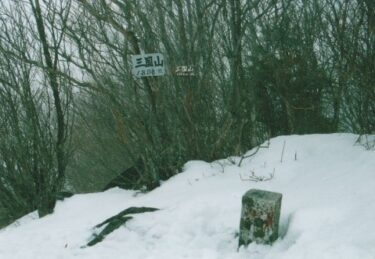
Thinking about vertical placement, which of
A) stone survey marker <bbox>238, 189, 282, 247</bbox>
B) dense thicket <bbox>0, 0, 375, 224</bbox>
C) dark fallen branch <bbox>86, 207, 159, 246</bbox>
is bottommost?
dark fallen branch <bbox>86, 207, 159, 246</bbox>

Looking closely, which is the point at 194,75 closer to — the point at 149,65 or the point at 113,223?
the point at 149,65

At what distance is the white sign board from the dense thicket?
1.00 m

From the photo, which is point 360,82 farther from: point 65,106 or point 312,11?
point 65,106

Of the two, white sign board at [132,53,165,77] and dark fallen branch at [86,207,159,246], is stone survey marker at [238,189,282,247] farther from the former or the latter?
white sign board at [132,53,165,77]

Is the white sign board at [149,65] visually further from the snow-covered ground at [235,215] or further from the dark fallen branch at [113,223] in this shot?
the dark fallen branch at [113,223]

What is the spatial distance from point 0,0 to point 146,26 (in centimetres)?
372

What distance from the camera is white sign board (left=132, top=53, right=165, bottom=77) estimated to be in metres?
5.67

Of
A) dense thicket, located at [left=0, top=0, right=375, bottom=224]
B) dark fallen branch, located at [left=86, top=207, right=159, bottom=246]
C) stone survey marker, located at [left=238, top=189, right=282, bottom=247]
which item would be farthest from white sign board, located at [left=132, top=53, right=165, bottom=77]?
stone survey marker, located at [left=238, top=189, right=282, bottom=247]

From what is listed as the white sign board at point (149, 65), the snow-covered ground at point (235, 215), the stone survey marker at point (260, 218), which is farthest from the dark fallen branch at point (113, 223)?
the white sign board at point (149, 65)

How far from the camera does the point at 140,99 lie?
23.2 feet

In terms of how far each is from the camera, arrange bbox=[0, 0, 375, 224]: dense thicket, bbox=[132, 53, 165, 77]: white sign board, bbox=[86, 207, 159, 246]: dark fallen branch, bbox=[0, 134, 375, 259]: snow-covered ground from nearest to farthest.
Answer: bbox=[0, 134, 375, 259]: snow-covered ground → bbox=[86, 207, 159, 246]: dark fallen branch → bbox=[132, 53, 165, 77]: white sign board → bbox=[0, 0, 375, 224]: dense thicket

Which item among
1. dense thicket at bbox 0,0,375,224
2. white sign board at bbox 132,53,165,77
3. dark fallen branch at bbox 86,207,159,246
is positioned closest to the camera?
dark fallen branch at bbox 86,207,159,246

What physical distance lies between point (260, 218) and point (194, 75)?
11.8 feet

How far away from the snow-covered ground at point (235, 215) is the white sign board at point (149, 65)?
1.41m
